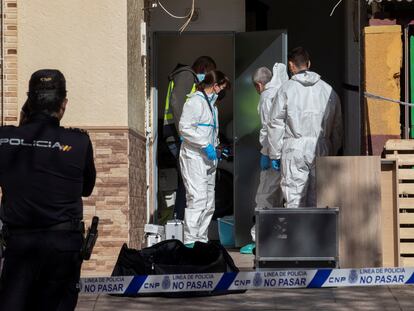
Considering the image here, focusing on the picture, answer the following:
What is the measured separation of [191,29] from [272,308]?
6.16 metres

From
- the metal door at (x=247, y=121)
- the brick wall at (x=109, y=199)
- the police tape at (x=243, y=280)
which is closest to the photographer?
the police tape at (x=243, y=280)

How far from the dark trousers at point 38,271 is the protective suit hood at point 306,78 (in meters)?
5.47

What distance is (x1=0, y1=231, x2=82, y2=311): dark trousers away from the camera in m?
6.20

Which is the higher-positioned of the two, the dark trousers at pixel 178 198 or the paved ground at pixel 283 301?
A: the dark trousers at pixel 178 198

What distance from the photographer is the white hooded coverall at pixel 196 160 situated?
13.0m

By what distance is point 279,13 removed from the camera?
18422mm

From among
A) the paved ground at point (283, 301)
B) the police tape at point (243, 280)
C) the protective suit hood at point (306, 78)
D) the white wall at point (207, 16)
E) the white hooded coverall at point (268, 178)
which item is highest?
the white wall at point (207, 16)

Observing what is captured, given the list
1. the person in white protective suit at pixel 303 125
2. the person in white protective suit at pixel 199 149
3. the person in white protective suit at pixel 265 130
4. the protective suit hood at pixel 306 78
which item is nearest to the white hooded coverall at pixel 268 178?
the person in white protective suit at pixel 265 130

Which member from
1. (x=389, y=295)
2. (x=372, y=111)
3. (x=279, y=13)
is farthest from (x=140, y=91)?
(x=279, y=13)

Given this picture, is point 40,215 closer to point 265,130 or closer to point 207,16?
point 265,130

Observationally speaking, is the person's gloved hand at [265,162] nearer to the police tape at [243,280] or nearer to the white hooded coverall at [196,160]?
the white hooded coverall at [196,160]

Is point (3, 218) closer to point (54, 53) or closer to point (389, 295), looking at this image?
point (389, 295)

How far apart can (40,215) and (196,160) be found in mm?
6879

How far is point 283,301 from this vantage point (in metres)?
9.71
